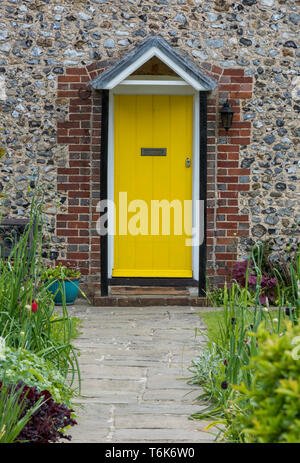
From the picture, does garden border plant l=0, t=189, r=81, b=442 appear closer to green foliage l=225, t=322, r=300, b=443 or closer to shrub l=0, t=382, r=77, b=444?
shrub l=0, t=382, r=77, b=444

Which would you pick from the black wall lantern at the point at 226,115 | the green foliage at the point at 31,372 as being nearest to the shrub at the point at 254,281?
the black wall lantern at the point at 226,115

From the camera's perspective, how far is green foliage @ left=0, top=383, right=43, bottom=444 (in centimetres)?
308

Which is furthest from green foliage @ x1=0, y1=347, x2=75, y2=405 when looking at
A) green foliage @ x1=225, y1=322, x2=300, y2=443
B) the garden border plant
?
green foliage @ x1=225, y1=322, x2=300, y2=443

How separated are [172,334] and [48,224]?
8.82ft

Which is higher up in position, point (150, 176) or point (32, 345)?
point (150, 176)

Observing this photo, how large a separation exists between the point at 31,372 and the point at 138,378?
1353 mm

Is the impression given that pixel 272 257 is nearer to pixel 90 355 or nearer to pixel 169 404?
pixel 90 355

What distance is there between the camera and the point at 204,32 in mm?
8312

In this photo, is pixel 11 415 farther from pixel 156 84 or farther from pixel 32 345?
pixel 156 84

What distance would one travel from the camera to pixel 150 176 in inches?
340

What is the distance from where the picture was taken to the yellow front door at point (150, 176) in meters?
8.62

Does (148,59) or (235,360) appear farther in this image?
(148,59)

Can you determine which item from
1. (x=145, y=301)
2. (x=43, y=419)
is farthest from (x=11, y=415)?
(x=145, y=301)
